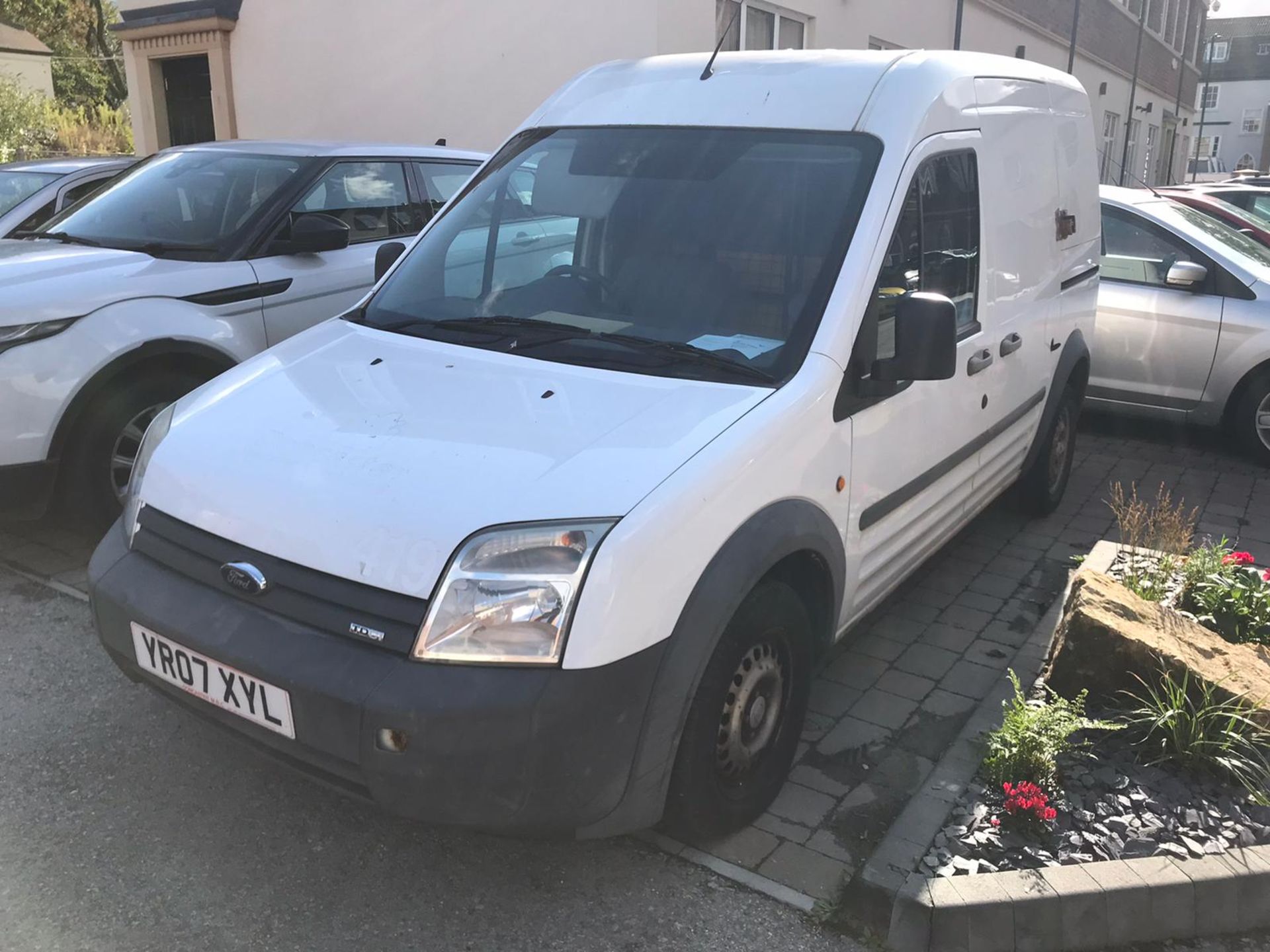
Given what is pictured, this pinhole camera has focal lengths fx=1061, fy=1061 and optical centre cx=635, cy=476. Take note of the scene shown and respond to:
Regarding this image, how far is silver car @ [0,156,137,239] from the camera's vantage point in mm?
7414

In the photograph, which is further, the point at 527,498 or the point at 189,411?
the point at 189,411

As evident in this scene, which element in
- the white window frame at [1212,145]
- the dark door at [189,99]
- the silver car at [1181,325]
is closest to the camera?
the silver car at [1181,325]

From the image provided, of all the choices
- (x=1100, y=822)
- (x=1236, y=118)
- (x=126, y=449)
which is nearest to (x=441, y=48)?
(x=126, y=449)

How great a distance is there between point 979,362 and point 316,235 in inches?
124

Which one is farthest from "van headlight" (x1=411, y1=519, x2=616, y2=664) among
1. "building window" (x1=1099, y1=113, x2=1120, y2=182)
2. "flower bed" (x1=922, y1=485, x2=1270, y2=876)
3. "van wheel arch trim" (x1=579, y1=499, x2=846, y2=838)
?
"building window" (x1=1099, y1=113, x2=1120, y2=182)

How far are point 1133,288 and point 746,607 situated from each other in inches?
209

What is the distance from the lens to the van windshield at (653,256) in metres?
3.08

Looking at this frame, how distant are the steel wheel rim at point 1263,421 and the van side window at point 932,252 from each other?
3.79 m

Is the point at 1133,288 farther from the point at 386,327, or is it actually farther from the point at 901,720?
the point at 386,327

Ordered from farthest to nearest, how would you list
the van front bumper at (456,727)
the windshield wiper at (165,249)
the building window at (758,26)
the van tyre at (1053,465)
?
the building window at (758,26), the van tyre at (1053,465), the windshield wiper at (165,249), the van front bumper at (456,727)

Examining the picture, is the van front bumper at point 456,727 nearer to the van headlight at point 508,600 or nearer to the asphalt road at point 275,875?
the van headlight at point 508,600

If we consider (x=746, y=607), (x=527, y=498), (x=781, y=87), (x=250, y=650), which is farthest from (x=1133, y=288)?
(x=250, y=650)

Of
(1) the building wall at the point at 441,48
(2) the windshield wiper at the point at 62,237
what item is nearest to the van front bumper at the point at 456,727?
(2) the windshield wiper at the point at 62,237

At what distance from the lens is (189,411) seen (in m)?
3.09
